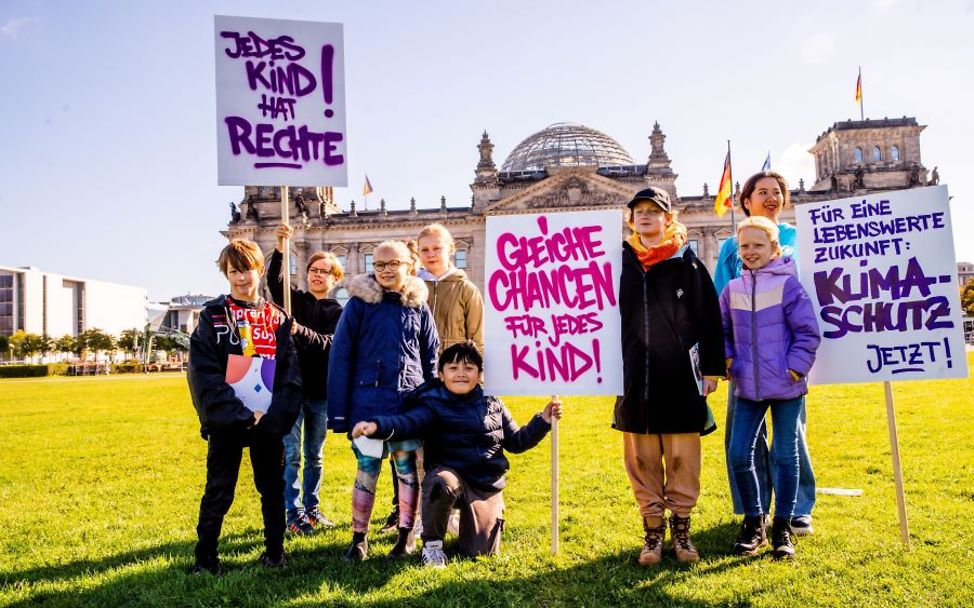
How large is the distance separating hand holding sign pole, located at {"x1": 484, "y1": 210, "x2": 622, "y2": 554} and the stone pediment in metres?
53.1

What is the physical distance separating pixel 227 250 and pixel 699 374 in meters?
3.63

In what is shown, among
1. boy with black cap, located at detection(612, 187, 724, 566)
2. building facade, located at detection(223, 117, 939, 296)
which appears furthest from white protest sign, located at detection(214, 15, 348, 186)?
building facade, located at detection(223, 117, 939, 296)

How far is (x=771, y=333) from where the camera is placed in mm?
5078

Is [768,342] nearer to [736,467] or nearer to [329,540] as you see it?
[736,467]

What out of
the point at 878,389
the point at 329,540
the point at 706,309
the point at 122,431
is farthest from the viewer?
the point at 878,389

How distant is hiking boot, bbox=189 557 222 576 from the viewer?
4.87 meters

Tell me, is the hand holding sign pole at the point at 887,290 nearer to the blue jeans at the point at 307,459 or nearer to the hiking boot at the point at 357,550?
the hiking boot at the point at 357,550

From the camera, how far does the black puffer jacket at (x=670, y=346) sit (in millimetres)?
4879

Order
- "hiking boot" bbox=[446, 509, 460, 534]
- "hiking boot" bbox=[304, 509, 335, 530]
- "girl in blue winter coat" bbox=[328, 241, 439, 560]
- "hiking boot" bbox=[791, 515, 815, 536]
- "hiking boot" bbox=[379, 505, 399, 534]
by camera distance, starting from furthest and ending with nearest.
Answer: "hiking boot" bbox=[304, 509, 335, 530]
"hiking boot" bbox=[379, 505, 399, 534]
"hiking boot" bbox=[446, 509, 460, 534]
"hiking boot" bbox=[791, 515, 815, 536]
"girl in blue winter coat" bbox=[328, 241, 439, 560]

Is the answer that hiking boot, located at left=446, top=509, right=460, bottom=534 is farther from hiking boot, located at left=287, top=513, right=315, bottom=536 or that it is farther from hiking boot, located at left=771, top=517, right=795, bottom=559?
hiking boot, located at left=771, top=517, right=795, bottom=559

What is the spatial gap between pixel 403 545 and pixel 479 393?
4.27 feet

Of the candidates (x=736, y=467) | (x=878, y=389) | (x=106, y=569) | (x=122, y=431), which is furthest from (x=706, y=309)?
(x=878, y=389)

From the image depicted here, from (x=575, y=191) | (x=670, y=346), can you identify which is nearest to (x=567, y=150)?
(x=575, y=191)

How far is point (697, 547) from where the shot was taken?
522cm
